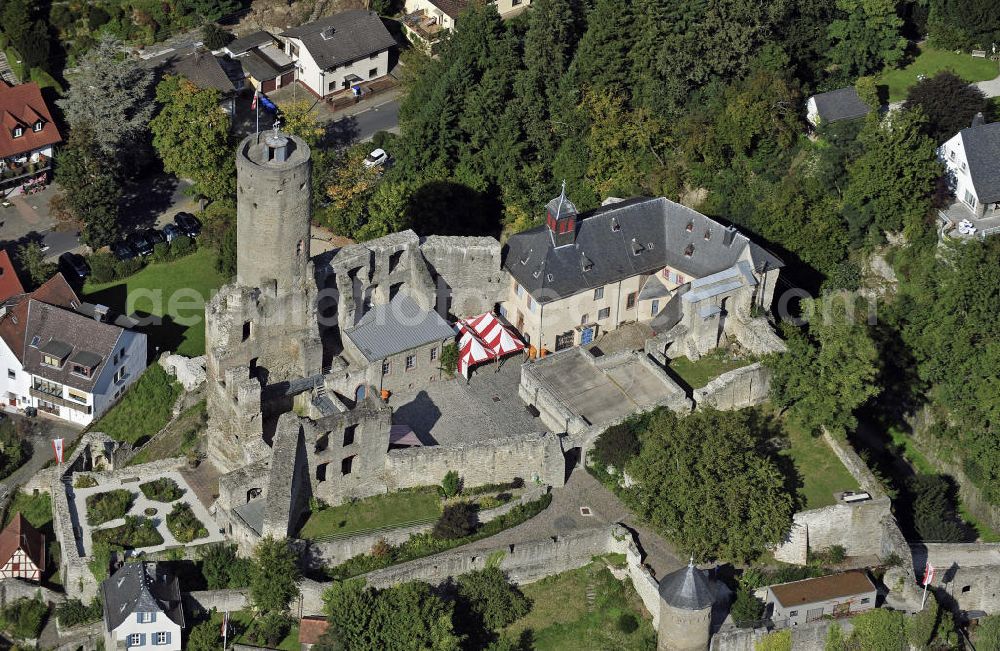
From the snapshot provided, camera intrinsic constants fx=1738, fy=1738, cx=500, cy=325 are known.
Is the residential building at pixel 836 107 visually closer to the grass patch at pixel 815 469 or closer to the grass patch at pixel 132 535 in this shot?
the grass patch at pixel 815 469

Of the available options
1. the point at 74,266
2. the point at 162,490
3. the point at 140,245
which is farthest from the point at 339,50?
the point at 162,490

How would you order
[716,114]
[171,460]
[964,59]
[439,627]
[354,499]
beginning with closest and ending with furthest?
[439,627]
[354,499]
[171,460]
[716,114]
[964,59]

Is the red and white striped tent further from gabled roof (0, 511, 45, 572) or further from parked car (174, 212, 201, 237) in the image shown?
parked car (174, 212, 201, 237)

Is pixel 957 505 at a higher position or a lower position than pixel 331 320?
lower

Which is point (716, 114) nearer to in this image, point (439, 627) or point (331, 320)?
point (331, 320)

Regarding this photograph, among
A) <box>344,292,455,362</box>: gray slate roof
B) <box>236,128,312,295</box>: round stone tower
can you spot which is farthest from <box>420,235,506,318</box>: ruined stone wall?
<box>236,128,312,295</box>: round stone tower

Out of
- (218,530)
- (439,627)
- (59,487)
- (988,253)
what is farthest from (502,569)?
(988,253)

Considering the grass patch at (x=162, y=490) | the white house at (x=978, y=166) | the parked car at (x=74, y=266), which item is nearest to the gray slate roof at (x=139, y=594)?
the grass patch at (x=162, y=490)
